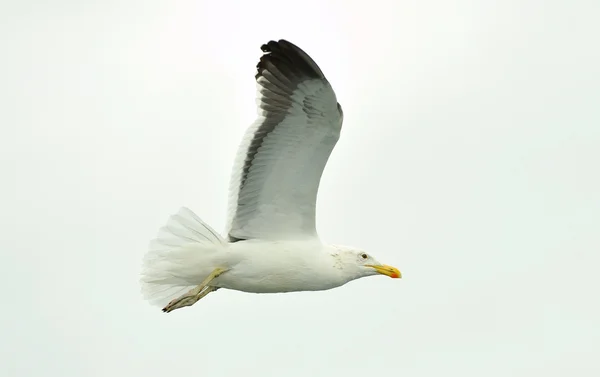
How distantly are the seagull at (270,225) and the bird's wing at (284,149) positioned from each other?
1cm

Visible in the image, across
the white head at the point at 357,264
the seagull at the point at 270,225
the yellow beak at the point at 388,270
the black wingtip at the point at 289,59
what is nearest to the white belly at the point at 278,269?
the seagull at the point at 270,225

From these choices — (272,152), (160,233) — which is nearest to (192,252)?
(160,233)

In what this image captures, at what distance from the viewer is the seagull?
49.4 feet

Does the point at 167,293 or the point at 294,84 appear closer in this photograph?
the point at 294,84

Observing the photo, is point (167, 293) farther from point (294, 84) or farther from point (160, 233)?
point (294, 84)

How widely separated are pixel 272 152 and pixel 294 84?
868mm

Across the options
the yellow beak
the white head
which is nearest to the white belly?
the white head

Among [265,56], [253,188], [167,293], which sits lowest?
[167,293]

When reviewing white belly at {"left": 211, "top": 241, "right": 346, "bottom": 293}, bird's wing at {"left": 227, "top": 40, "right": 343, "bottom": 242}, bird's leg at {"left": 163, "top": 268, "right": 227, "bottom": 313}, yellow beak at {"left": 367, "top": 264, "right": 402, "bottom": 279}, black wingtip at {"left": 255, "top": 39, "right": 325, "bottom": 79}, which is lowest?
bird's leg at {"left": 163, "top": 268, "right": 227, "bottom": 313}

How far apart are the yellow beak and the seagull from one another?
0.11 metres

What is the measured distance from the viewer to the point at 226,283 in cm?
1558

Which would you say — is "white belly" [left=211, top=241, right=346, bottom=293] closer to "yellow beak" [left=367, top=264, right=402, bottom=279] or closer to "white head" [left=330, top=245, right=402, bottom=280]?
"white head" [left=330, top=245, right=402, bottom=280]

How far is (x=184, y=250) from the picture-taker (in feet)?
51.0

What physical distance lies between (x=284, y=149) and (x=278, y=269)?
132cm
